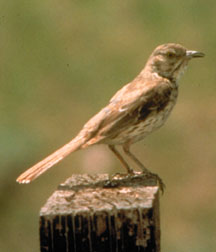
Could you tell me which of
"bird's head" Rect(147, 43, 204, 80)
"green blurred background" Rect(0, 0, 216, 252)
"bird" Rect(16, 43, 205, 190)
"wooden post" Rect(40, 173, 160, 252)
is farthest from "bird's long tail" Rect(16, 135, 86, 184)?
"green blurred background" Rect(0, 0, 216, 252)

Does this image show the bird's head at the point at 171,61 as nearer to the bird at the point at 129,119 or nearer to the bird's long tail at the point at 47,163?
the bird at the point at 129,119

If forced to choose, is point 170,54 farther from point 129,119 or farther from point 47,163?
point 47,163

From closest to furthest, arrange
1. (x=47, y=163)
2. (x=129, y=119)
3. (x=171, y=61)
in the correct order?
1. (x=47, y=163)
2. (x=129, y=119)
3. (x=171, y=61)

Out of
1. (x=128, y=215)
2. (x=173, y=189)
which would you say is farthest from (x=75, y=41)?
(x=128, y=215)

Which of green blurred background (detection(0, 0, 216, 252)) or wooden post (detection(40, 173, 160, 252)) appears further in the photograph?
green blurred background (detection(0, 0, 216, 252))

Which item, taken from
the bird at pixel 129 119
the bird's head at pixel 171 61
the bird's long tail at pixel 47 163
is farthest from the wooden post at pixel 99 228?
the bird's head at pixel 171 61

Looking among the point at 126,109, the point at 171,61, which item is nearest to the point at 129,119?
the point at 126,109

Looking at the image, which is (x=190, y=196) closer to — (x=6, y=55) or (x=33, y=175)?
(x=6, y=55)

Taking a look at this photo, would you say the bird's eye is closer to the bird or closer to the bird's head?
the bird's head
